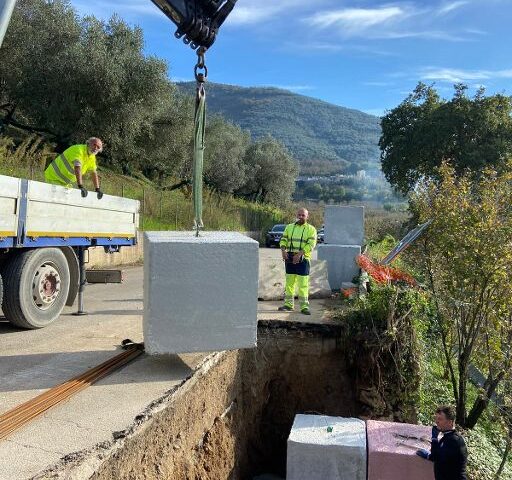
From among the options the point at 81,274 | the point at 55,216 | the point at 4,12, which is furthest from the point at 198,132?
the point at 81,274

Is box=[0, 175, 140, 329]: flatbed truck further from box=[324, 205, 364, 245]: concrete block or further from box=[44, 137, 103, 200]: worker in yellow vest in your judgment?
box=[324, 205, 364, 245]: concrete block

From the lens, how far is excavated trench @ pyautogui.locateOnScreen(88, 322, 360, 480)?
4414 mm

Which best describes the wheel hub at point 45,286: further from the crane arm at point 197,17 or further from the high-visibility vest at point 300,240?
the high-visibility vest at point 300,240

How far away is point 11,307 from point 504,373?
6380 millimetres

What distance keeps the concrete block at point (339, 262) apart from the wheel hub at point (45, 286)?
626 cm

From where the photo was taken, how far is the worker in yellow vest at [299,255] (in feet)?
29.1

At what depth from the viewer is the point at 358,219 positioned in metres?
12.5

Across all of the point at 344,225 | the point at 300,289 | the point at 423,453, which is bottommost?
the point at 423,453

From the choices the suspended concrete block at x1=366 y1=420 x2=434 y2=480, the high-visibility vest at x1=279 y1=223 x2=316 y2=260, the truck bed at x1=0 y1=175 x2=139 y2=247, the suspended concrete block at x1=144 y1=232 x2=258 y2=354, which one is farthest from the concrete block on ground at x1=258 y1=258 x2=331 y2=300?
the suspended concrete block at x1=144 y1=232 x2=258 y2=354

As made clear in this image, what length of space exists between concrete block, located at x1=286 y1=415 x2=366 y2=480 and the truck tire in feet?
11.0

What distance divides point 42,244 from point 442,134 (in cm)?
2935

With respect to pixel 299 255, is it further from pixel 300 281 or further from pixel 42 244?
pixel 42 244

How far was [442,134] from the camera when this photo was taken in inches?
1265

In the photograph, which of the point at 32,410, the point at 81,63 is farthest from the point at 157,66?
the point at 32,410
